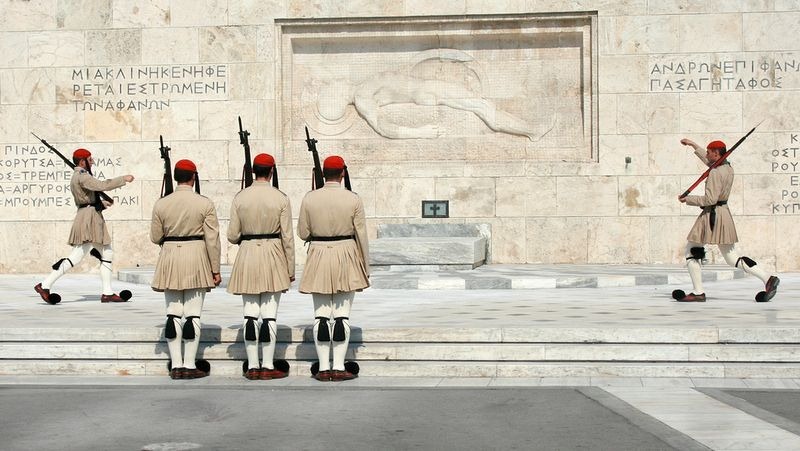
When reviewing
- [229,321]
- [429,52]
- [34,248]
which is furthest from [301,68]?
[229,321]

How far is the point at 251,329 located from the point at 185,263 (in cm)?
76

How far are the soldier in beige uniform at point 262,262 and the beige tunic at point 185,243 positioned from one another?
206 mm

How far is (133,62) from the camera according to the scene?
63.4 feet

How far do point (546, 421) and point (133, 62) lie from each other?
14.1 metres

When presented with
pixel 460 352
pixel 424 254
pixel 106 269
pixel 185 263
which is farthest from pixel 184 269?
pixel 424 254

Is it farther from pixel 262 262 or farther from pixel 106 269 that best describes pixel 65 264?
pixel 262 262

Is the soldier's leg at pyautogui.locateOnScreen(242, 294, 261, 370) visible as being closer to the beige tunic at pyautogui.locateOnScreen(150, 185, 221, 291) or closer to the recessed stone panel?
the beige tunic at pyautogui.locateOnScreen(150, 185, 221, 291)

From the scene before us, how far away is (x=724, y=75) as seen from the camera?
1831cm

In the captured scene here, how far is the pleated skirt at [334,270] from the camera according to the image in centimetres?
870

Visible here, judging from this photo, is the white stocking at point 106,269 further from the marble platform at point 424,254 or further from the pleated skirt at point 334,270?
the pleated skirt at point 334,270

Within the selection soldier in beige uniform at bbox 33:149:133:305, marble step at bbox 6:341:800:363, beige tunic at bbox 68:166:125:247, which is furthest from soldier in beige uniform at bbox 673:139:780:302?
beige tunic at bbox 68:166:125:247

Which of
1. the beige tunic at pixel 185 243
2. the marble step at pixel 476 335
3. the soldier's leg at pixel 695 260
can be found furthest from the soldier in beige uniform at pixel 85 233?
the soldier's leg at pixel 695 260

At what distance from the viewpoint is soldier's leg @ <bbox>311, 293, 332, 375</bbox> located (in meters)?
8.72

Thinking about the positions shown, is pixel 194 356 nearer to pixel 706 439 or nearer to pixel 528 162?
pixel 706 439
